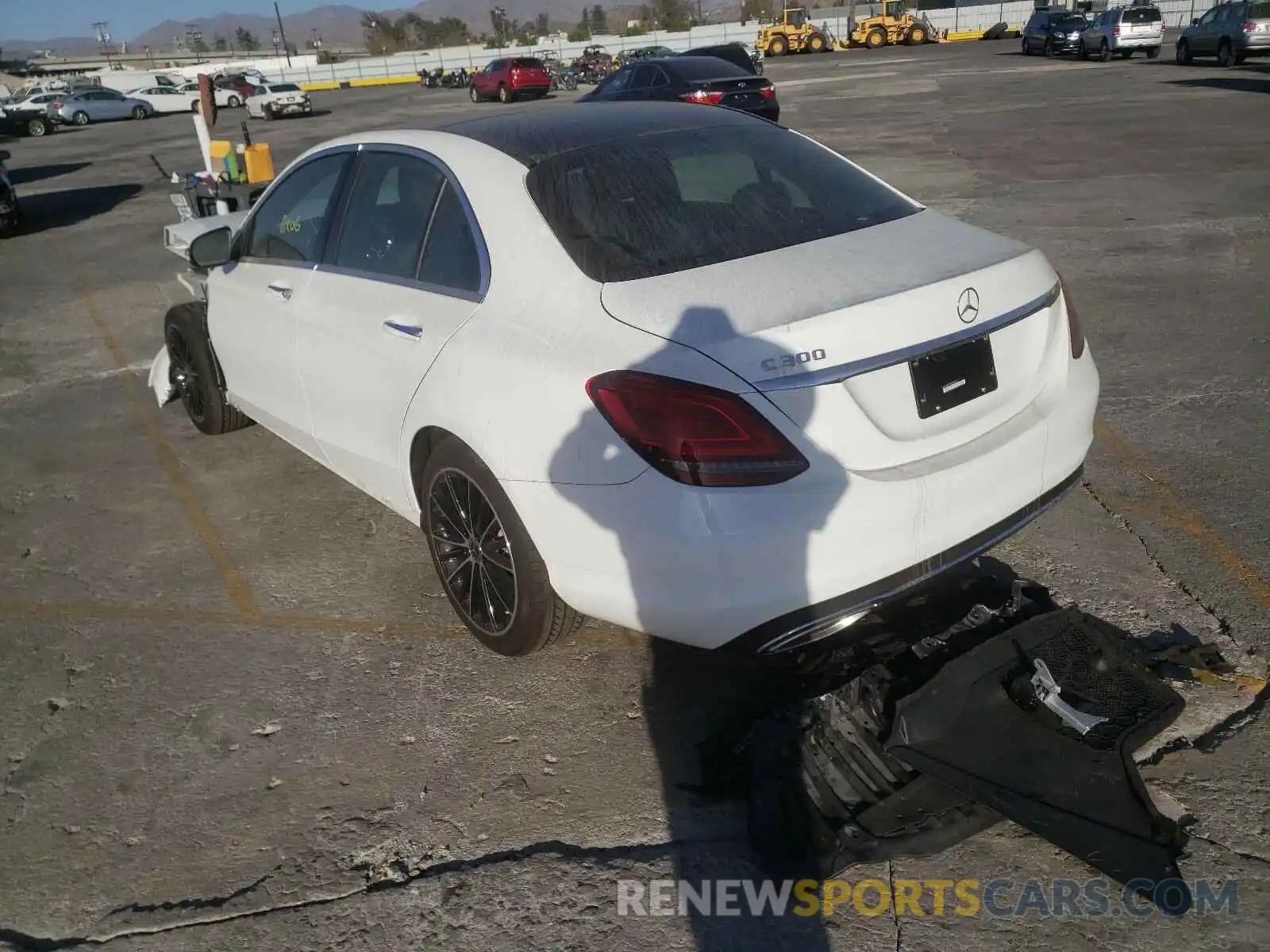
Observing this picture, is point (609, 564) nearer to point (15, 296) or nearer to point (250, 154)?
point (15, 296)

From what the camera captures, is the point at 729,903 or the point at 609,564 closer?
the point at 729,903

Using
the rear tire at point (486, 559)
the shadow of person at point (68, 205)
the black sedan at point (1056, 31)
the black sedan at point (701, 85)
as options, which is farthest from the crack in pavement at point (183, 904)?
the black sedan at point (1056, 31)

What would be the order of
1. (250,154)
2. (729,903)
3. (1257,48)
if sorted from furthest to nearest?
(1257,48)
(250,154)
(729,903)

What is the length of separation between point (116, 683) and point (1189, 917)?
3.41 m

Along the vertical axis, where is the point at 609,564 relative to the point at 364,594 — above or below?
above

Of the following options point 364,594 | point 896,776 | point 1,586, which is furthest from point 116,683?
point 896,776

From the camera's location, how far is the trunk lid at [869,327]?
2.61 metres

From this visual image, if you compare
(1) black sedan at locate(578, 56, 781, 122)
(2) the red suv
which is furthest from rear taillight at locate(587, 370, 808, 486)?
(2) the red suv

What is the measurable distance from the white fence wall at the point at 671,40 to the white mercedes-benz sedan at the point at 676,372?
200 ft

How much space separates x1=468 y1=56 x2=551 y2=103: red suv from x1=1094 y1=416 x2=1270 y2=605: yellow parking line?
37.5 m

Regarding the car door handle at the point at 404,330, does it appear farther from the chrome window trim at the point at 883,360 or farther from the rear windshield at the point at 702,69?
the rear windshield at the point at 702,69

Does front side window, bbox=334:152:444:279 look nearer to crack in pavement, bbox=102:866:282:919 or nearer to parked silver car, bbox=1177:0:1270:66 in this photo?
crack in pavement, bbox=102:866:282:919

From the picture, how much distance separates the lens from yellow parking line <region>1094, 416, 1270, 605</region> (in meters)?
3.72

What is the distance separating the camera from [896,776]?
8.77 ft
